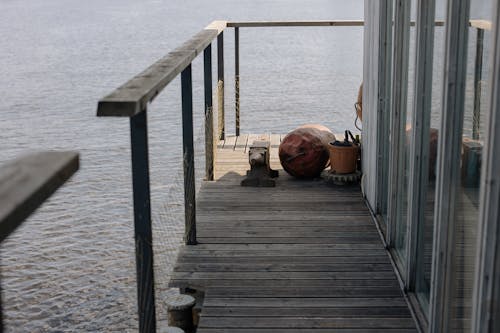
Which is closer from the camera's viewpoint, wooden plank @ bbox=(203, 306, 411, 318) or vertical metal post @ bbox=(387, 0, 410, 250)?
wooden plank @ bbox=(203, 306, 411, 318)

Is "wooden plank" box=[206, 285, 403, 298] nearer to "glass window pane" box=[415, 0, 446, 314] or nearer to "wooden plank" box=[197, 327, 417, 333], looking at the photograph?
"glass window pane" box=[415, 0, 446, 314]

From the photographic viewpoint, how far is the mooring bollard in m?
3.97

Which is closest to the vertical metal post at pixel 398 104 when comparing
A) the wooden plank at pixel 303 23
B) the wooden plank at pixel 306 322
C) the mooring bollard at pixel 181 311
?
the wooden plank at pixel 306 322

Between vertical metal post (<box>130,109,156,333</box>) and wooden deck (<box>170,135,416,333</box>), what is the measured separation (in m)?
0.58

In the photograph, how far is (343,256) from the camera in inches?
172

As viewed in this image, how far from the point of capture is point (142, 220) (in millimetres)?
2805

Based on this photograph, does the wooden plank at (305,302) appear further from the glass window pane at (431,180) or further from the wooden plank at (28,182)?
the wooden plank at (28,182)

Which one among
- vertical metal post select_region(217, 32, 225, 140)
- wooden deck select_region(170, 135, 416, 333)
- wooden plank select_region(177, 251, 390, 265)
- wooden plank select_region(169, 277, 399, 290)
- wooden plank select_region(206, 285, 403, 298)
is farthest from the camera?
vertical metal post select_region(217, 32, 225, 140)

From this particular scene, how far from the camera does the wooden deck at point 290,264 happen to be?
3.60 m

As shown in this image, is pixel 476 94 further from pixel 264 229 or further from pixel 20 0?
pixel 20 0

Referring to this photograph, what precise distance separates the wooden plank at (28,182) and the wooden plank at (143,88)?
45.2 inches

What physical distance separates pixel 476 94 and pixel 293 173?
3419mm

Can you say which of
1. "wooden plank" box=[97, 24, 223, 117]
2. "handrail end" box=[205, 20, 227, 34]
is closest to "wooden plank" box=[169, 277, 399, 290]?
"wooden plank" box=[97, 24, 223, 117]

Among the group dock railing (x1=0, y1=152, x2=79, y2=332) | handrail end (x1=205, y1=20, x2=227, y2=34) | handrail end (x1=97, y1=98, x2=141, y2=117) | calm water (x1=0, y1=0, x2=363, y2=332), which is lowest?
calm water (x1=0, y1=0, x2=363, y2=332)
